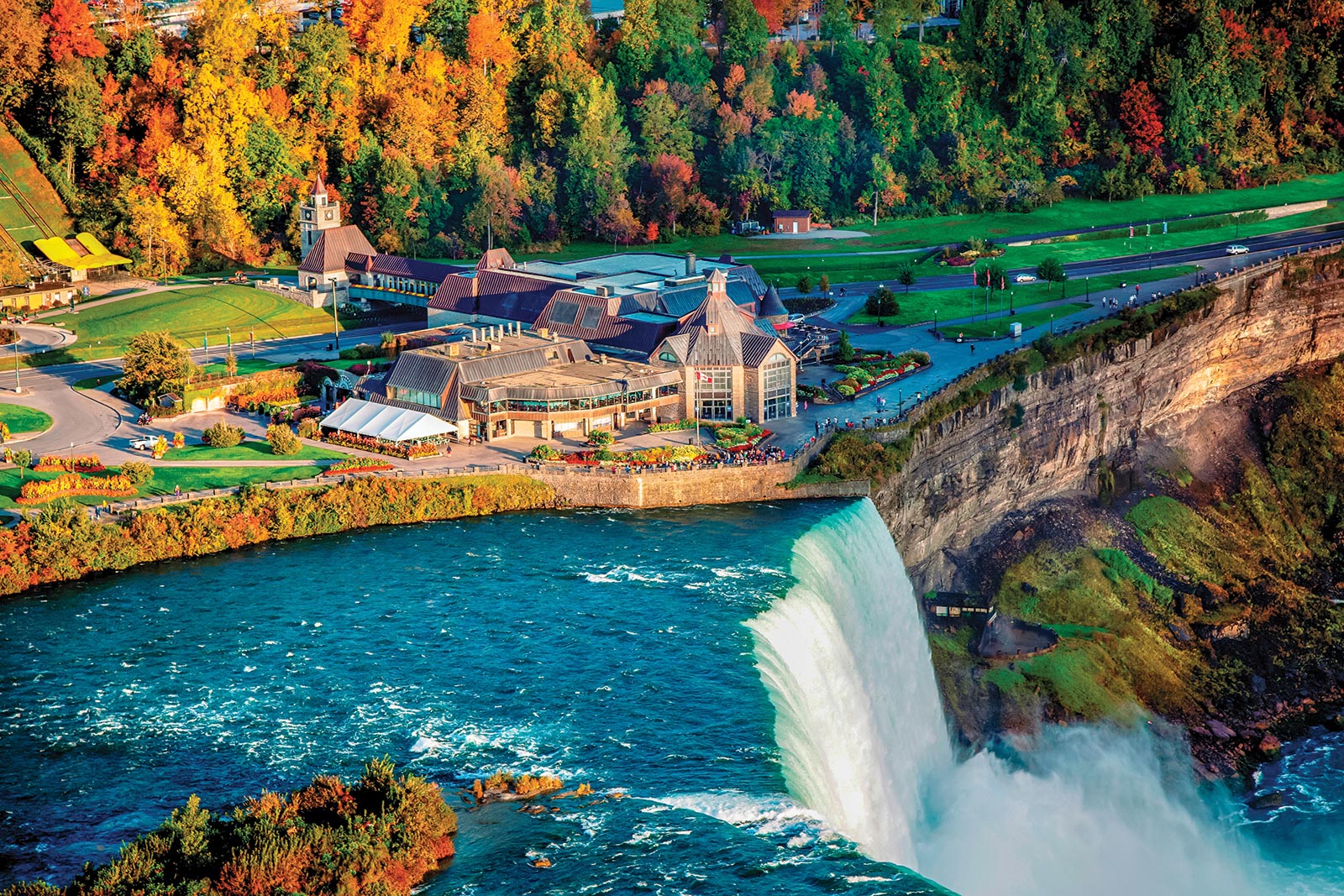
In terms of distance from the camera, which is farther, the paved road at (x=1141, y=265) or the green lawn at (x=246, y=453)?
the paved road at (x=1141, y=265)

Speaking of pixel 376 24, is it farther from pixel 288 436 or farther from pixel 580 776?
pixel 580 776

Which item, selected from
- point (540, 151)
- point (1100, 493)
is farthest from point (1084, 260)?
point (540, 151)

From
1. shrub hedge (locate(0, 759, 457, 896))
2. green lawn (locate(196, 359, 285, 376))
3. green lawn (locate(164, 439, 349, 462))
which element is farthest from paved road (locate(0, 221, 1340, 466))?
shrub hedge (locate(0, 759, 457, 896))

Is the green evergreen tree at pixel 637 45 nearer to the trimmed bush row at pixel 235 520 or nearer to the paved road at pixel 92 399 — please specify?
the paved road at pixel 92 399

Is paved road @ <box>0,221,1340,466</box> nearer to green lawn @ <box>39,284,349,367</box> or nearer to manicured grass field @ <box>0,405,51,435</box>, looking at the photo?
manicured grass field @ <box>0,405,51,435</box>

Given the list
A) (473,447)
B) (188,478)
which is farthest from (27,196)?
(473,447)

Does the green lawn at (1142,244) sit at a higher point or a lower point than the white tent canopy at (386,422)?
higher

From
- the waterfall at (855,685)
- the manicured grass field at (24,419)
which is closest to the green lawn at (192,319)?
the manicured grass field at (24,419)
